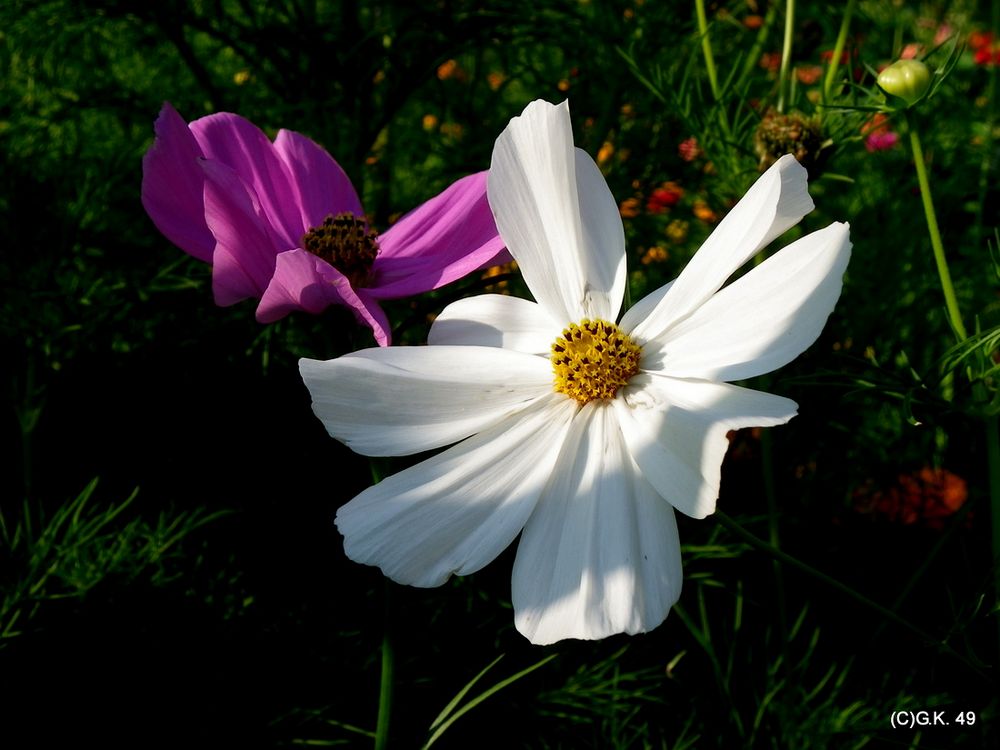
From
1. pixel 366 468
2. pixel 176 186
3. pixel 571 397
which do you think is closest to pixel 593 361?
pixel 571 397

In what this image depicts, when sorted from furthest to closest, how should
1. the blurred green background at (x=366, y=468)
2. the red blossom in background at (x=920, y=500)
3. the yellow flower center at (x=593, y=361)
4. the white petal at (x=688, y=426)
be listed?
the red blossom in background at (x=920, y=500), the blurred green background at (x=366, y=468), the yellow flower center at (x=593, y=361), the white petal at (x=688, y=426)

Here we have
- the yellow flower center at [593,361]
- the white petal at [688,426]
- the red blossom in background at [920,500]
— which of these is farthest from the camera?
the red blossom in background at [920,500]

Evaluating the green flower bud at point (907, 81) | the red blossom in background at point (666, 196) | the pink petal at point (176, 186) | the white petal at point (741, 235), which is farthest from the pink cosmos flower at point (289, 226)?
the red blossom in background at point (666, 196)

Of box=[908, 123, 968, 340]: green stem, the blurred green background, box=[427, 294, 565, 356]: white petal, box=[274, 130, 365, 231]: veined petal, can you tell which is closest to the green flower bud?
box=[908, 123, 968, 340]: green stem

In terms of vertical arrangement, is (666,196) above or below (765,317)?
above

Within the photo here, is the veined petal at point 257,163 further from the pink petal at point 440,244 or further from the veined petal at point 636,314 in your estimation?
the veined petal at point 636,314

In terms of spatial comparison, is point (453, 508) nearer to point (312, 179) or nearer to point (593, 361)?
point (593, 361)

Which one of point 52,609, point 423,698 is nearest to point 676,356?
point 423,698
